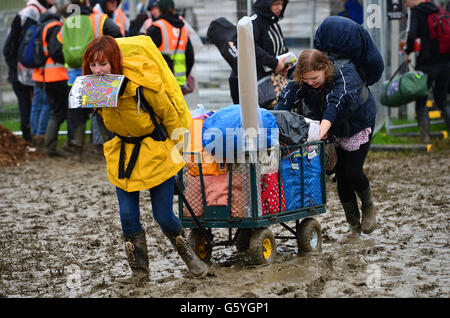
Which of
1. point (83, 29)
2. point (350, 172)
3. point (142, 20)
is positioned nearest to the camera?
point (350, 172)

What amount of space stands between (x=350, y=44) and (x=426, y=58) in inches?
214

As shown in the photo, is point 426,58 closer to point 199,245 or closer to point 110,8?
point 110,8

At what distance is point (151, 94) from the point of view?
5020 mm

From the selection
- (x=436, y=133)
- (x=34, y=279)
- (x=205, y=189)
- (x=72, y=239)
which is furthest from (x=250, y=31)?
(x=436, y=133)

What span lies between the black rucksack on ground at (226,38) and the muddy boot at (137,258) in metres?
3.77

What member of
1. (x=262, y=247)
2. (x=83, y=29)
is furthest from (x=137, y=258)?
(x=83, y=29)

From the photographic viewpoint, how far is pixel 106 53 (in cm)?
494

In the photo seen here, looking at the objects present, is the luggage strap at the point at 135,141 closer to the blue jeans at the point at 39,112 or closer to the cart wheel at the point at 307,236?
the cart wheel at the point at 307,236

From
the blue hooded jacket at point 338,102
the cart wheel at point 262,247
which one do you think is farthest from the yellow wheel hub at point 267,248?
the blue hooded jacket at point 338,102

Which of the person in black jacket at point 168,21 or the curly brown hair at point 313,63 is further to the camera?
the person in black jacket at point 168,21

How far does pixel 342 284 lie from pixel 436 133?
24.3ft

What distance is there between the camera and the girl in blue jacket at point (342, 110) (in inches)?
233

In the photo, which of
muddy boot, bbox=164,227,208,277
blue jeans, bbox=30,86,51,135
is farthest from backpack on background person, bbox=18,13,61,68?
muddy boot, bbox=164,227,208,277
